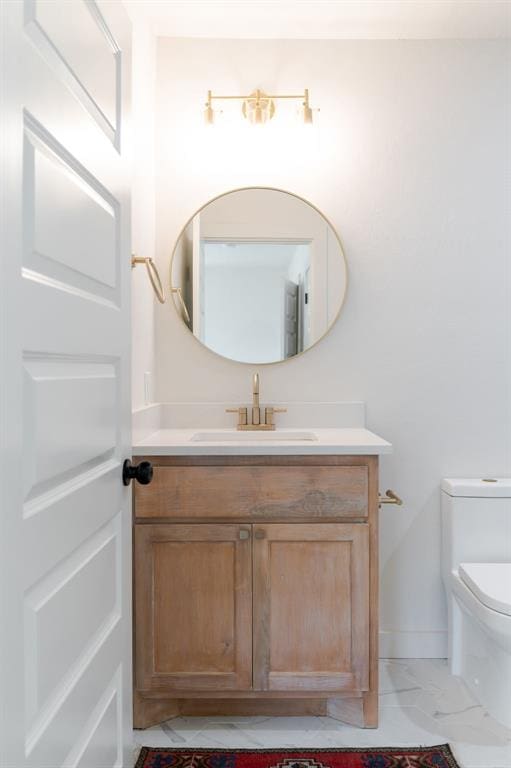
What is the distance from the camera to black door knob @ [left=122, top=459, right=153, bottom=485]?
1351 mm

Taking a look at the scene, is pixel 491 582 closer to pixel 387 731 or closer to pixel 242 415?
pixel 387 731

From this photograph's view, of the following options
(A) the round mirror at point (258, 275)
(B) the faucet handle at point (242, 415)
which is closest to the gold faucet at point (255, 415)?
(B) the faucet handle at point (242, 415)

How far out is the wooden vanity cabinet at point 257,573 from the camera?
1.94 metres

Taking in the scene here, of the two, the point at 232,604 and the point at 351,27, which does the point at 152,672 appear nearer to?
the point at 232,604

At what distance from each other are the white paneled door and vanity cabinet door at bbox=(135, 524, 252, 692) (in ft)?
1.68

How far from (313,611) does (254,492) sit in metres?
0.40

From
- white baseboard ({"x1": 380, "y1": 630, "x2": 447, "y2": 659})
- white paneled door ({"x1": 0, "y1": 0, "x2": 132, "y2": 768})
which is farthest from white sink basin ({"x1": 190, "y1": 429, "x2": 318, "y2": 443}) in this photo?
white paneled door ({"x1": 0, "y1": 0, "x2": 132, "y2": 768})

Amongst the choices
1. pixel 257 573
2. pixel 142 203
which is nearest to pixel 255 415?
pixel 257 573

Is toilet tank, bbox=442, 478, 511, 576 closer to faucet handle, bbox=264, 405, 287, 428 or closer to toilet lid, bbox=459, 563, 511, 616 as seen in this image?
toilet lid, bbox=459, 563, 511, 616

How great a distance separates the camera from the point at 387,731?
1.96 metres

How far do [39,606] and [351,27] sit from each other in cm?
236

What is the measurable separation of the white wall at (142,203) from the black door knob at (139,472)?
30.9 inches

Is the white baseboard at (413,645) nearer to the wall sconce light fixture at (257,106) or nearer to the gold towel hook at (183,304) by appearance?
the gold towel hook at (183,304)

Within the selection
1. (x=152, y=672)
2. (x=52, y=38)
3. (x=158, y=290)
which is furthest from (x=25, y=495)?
(x=152, y=672)
